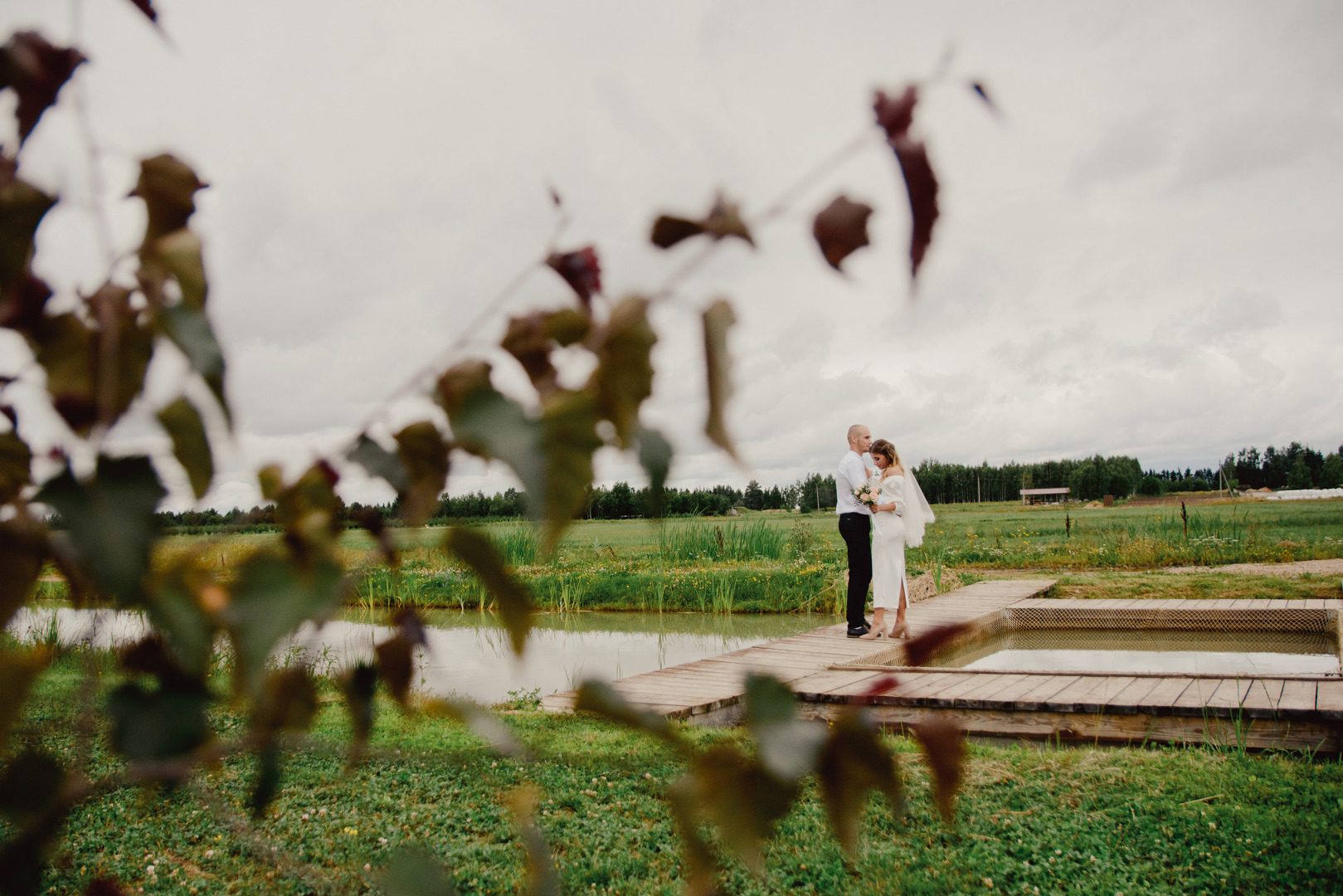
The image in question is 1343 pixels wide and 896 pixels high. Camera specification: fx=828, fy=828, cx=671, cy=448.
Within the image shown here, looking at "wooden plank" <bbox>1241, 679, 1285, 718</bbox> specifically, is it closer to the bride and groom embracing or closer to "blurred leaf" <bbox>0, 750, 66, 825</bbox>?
the bride and groom embracing

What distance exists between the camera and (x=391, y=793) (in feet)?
11.0

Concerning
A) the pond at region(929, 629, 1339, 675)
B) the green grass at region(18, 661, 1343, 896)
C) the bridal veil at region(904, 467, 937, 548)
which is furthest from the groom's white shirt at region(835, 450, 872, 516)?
the green grass at region(18, 661, 1343, 896)

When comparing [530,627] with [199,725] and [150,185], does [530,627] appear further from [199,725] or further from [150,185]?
[150,185]

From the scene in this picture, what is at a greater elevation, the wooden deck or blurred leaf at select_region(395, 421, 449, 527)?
blurred leaf at select_region(395, 421, 449, 527)

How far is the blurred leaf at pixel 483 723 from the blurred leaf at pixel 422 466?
12 cm

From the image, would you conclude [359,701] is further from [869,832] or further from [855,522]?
[855,522]

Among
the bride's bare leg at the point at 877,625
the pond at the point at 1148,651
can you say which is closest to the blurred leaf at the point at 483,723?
the pond at the point at 1148,651

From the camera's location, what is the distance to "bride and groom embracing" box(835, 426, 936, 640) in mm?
6340

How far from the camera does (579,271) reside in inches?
19.8

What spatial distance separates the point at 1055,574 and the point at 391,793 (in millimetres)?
11317

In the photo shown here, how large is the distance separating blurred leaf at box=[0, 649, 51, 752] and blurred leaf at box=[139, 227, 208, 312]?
0.55 ft

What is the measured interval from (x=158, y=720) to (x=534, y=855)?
20 cm

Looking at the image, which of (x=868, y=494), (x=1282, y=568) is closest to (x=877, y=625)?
(x=868, y=494)

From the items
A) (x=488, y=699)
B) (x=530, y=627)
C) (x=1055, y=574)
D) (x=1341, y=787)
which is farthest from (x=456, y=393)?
(x=1055, y=574)
